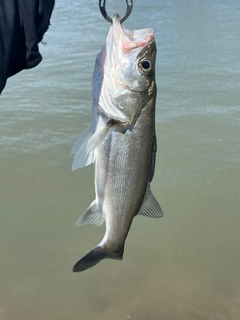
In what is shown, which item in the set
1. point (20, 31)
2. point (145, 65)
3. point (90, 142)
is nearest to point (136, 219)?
point (90, 142)

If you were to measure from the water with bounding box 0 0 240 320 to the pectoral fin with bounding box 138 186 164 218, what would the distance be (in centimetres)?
153

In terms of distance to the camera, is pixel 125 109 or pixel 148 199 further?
pixel 148 199

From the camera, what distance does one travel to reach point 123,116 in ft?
6.53

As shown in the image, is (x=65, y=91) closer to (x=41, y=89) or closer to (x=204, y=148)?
(x=41, y=89)

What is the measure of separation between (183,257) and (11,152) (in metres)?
2.34

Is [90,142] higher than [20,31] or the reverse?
the reverse

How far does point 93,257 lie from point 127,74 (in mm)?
884

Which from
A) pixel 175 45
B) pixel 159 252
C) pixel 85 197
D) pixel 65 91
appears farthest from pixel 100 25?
pixel 159 252

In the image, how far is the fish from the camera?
77.7 inches

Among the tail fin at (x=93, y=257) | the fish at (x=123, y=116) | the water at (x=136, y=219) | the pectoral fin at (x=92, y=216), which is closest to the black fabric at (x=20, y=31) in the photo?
the fish at (x=123, y=116)

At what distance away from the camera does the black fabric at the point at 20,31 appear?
175cm

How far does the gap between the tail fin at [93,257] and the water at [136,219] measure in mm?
1420

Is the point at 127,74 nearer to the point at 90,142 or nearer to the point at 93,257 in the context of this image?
the point at 90,142

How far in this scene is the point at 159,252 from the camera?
404cm
